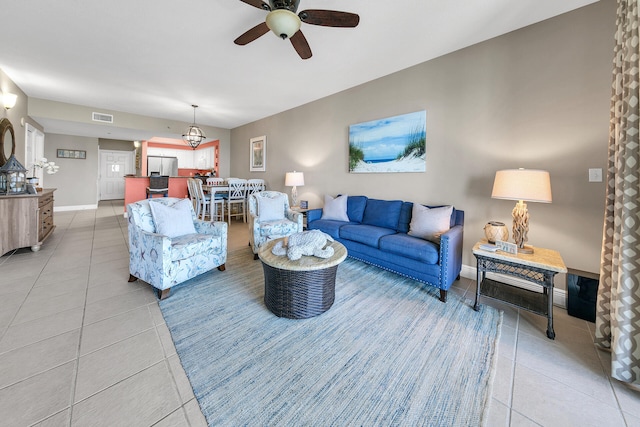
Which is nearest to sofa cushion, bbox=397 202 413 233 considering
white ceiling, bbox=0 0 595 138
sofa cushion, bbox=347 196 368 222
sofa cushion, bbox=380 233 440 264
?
sofa cushion, bbox=380 233 440 264

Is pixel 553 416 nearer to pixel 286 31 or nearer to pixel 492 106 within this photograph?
pixel 492 106

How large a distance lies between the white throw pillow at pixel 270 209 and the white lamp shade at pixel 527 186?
8.70 feet

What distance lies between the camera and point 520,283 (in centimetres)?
251

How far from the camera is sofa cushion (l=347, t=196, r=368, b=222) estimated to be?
3609mm

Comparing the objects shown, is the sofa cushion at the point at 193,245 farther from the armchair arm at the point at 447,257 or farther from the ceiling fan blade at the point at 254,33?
the armchair arm at the point at 447,257

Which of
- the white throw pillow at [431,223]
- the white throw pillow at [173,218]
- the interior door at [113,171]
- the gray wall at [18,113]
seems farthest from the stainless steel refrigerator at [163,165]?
the white throw pillow at [431,223]

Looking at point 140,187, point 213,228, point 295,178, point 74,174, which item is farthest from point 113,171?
point 213,228

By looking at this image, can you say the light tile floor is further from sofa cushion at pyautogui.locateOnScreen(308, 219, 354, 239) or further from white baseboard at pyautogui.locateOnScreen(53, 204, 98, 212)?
white baseboard at pyautogui.locateOnScreen(53, 204, 98, 212)

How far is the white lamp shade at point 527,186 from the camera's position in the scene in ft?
6.34

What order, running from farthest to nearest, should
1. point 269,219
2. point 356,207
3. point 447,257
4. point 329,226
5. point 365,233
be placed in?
point 356,207 < point 269,219 < point 329,226 < point 365,233 < point 447,257

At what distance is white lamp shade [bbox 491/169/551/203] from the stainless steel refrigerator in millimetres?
10897

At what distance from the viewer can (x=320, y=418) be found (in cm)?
114

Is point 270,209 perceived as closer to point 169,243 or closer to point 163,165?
point 169,243

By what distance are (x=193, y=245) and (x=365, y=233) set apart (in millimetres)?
1898
